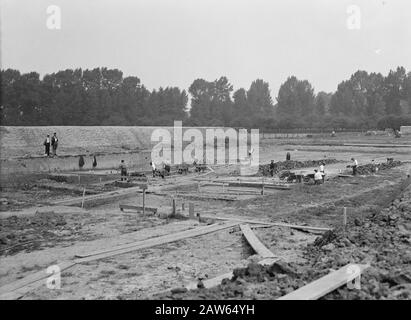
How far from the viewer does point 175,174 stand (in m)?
24.4

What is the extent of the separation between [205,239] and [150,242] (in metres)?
1.25

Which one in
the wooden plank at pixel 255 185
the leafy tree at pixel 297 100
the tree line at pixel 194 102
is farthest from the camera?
the leafy tree at pixel 297 100

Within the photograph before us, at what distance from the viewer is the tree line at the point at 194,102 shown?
57.2 metres

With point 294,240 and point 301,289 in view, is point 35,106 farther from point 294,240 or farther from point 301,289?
point 301,289

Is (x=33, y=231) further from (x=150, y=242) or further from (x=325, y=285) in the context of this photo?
(x=325, y=285)

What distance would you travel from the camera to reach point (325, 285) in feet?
18.8

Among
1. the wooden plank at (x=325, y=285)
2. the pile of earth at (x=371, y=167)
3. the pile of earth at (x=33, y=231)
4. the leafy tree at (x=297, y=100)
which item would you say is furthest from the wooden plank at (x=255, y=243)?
the leafy tree at (x=297, y=100)

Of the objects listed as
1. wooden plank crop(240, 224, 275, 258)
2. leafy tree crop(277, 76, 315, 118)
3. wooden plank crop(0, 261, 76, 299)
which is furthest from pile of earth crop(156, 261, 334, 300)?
leafy tree crop(277, 76, 315, 118)

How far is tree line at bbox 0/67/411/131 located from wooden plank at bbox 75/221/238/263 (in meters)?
46.2

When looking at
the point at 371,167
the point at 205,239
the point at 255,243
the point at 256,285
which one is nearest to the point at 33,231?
the point at 205,239

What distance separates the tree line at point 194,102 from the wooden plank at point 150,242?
152 feet

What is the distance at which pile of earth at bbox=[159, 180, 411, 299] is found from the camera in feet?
18.7

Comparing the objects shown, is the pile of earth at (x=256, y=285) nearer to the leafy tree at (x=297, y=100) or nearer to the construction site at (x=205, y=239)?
the construction site at (x=205, y=239)

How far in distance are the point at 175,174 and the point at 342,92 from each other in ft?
236
